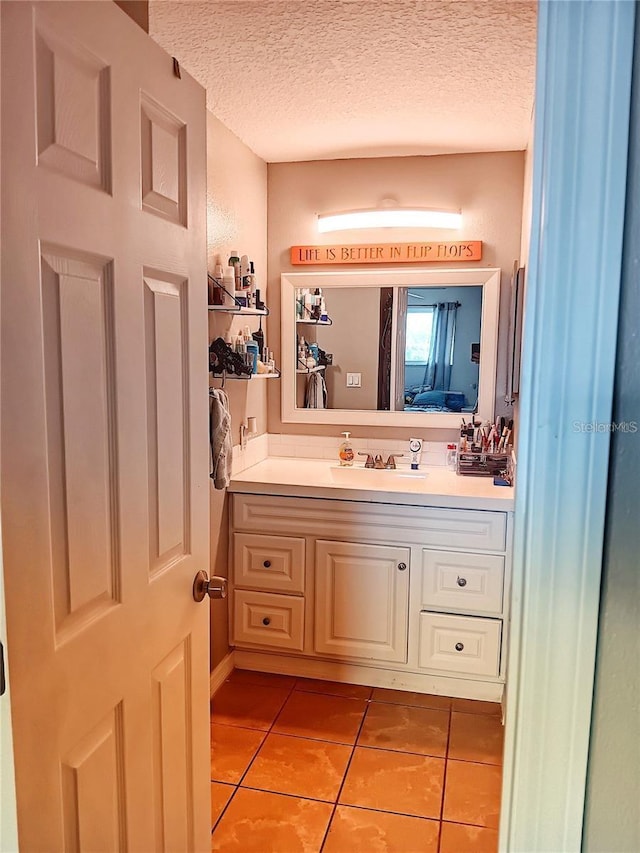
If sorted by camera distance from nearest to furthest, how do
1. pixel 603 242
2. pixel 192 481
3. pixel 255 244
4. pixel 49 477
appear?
1. pixel 603 242
2. pixel 49 477
3. pixel 192 481
4. pixel 255 244

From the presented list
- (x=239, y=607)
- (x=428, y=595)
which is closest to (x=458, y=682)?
(x=428, y=595)

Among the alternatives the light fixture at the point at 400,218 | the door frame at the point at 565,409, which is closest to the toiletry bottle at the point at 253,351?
the light fixture at the point at 400,218

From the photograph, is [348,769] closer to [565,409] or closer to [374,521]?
[374,521]

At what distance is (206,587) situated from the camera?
152 centimetres

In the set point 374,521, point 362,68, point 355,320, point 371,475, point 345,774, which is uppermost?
point 362,68

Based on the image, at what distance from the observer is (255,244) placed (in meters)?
3.27

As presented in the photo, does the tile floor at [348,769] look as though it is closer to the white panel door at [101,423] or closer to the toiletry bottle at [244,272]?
the white panel door at [101,423]

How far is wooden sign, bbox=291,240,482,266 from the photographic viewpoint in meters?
3.20

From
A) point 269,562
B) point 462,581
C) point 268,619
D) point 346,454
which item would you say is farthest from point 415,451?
point 268,619

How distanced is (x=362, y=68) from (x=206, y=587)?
70.2 inches

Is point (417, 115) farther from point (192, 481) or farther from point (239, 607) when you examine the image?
point (239, 607)

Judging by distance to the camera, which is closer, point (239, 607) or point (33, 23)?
point (33, 23)

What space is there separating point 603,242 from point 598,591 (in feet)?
1.20

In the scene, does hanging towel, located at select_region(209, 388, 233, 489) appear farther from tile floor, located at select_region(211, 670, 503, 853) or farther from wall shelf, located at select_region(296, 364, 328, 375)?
wall shelf, located at select_region(296, 364, 328, 375)
